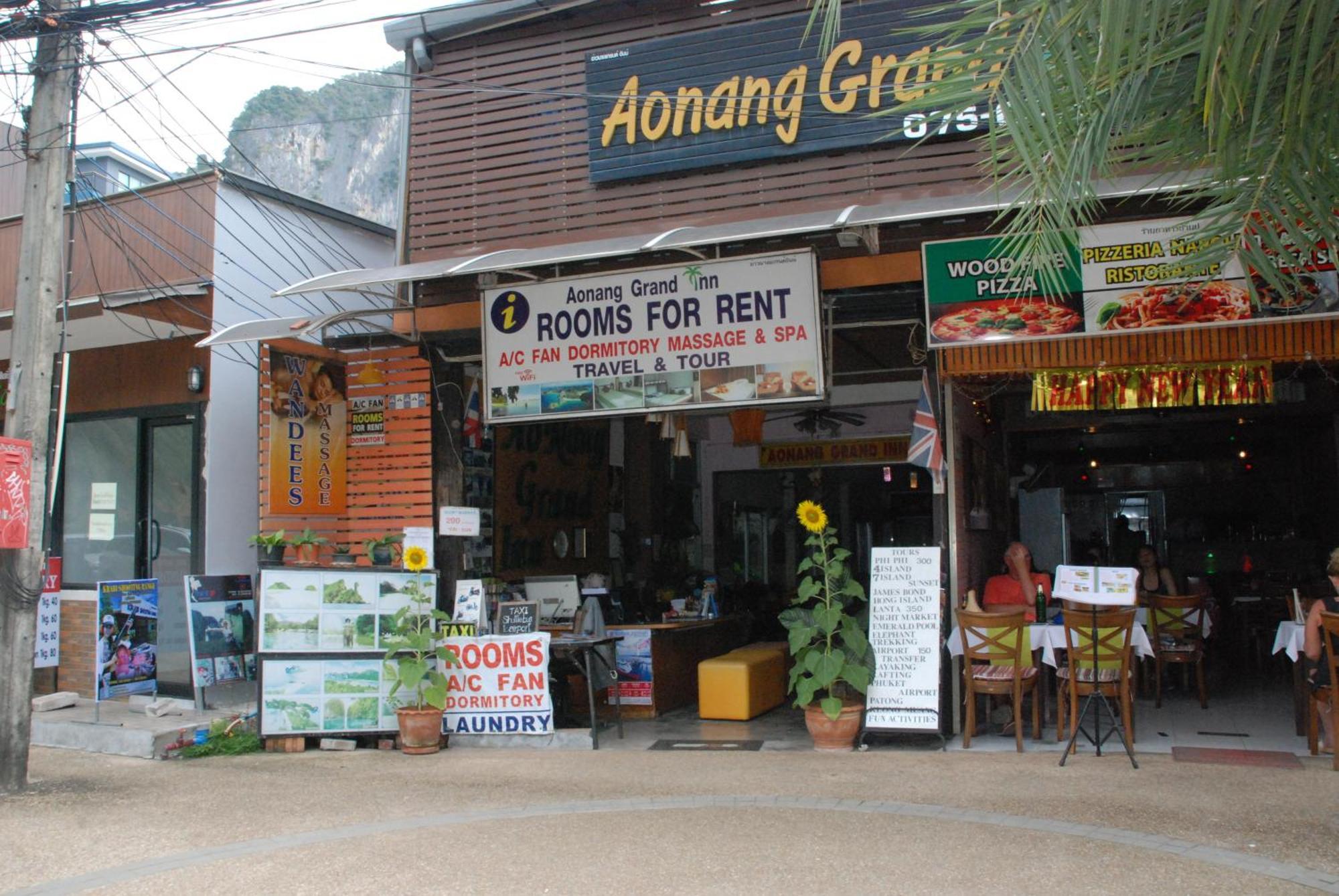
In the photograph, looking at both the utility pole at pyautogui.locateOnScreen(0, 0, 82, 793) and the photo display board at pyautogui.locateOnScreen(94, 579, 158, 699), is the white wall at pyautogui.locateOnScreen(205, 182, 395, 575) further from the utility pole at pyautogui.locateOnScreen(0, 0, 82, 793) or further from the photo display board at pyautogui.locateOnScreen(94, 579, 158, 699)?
the utility pole at pyautogui.locateOnScreen(0, 0, 82, 793)

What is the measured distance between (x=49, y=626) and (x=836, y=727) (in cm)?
770

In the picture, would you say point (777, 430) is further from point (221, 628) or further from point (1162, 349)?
point (221, 628)

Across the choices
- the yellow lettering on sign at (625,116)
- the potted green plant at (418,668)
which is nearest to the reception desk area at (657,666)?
the potted green plant at (418,668)

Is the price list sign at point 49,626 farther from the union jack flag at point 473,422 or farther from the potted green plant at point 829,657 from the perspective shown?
the potted green plant at point 829,657

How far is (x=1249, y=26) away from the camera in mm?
3449

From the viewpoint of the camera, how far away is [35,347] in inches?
306

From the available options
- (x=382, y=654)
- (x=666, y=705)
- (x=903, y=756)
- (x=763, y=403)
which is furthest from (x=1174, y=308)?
(x=382, y=654)

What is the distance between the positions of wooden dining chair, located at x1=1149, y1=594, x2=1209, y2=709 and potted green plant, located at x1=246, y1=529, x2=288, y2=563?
7.63m

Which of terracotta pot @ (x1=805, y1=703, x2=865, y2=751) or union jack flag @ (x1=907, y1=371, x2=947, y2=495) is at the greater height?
union jack flag @ (x1=907, y1=371, x2=947, y2=495)

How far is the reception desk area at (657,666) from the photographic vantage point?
10273 mm

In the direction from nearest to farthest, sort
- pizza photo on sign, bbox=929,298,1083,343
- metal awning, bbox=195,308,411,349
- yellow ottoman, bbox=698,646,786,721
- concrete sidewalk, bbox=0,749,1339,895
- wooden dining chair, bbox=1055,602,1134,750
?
concrete sidewalk, bbox=0,749,1339,895 < wooden dining chair, bbox=1055,602,1134,750 < pizza photo on sign, bbox=929,298,1083,343 < metal awning, bbox=195,308,411,349 < yellow ottoman, bbox=698,646,786,721

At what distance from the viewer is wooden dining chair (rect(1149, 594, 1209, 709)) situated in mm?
9898

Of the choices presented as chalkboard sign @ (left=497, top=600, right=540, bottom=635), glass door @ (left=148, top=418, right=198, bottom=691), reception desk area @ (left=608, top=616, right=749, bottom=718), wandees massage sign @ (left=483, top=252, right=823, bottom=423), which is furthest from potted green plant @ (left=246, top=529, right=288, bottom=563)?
reception desk area @ (left=608, top=616, right=749, bottom=718)

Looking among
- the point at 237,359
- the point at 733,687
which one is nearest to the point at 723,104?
the point at 733,687
